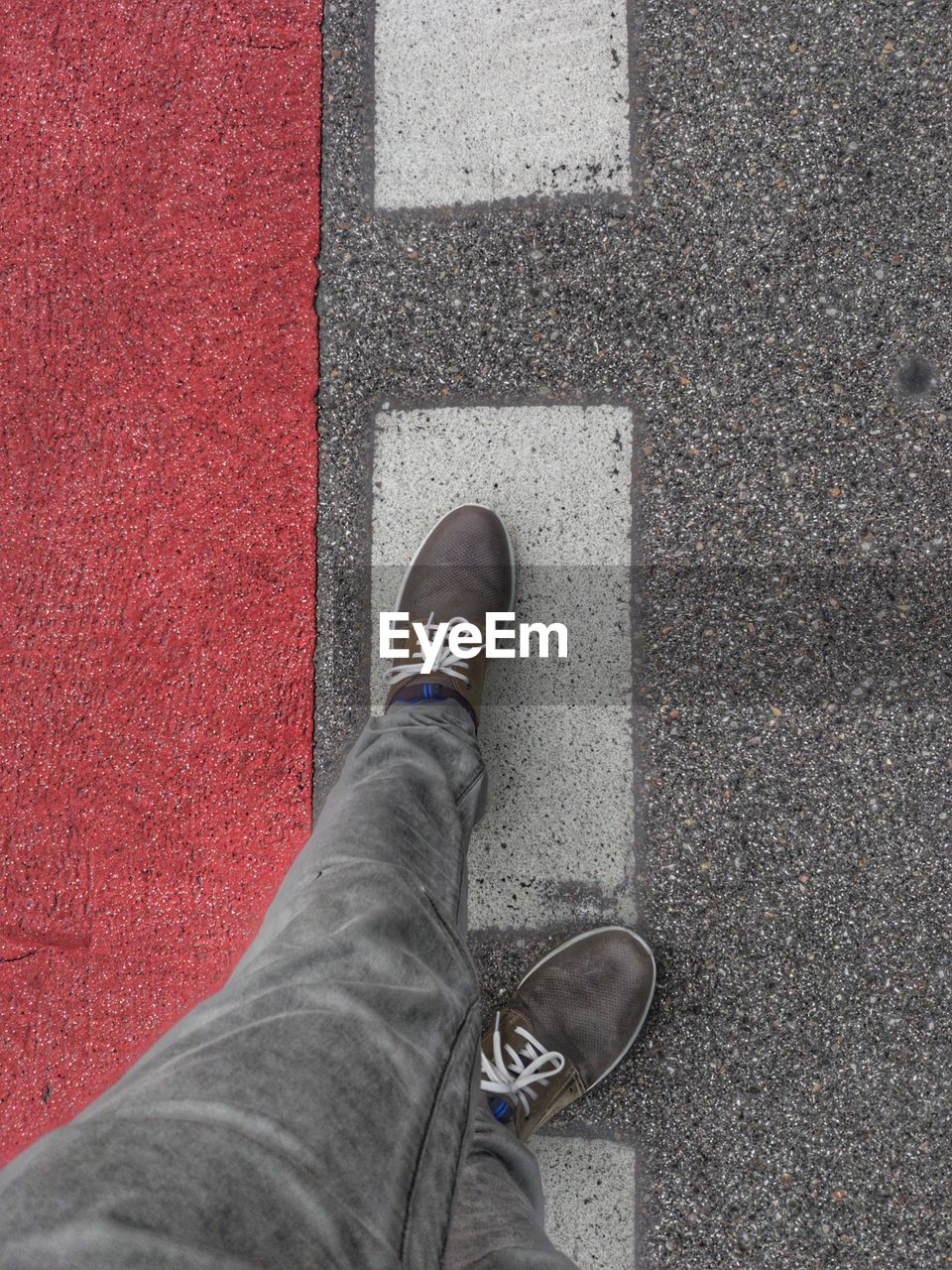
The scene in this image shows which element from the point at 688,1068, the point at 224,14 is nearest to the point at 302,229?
the point at 224,14

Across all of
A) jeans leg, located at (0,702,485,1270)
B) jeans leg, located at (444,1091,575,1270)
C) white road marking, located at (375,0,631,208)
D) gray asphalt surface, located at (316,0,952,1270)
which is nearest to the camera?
jeans leg, located at (0,702,485,1270)

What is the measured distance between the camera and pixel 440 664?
1.66 metres

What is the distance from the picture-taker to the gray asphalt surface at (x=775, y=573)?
5.23ft

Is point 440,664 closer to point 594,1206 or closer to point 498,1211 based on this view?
point 498,1211

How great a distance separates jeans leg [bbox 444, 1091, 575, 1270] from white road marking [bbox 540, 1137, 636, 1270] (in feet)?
1.06

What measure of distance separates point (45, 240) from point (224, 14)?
0.63 metres

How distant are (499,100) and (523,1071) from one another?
204cm

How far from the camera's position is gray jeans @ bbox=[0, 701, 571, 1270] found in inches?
29.8

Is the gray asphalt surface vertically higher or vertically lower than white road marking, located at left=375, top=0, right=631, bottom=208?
lower

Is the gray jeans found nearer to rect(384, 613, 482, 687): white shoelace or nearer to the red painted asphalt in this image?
rect(384, 613, 482, 687): white shoelace

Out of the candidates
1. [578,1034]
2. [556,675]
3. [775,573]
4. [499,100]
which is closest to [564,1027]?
[578,1034]

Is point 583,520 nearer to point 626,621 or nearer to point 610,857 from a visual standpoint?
point 626,621

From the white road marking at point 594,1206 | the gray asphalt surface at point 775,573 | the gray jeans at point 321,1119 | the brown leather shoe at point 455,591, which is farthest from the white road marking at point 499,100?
the white road marking at point 594,1206

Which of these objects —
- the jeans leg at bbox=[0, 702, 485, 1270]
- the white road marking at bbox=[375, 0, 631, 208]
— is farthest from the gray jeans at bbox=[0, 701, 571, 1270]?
the white road marking at bbox=[375, 0, 631, 208]
